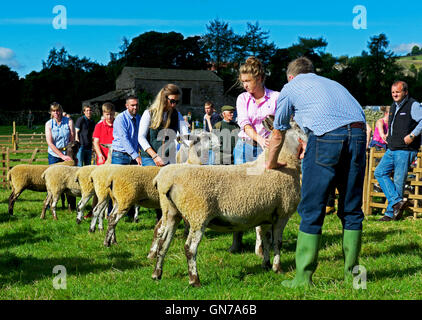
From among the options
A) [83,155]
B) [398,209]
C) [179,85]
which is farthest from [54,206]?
[179,85]

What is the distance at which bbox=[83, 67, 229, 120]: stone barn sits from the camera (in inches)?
2060

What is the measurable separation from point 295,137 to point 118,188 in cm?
300

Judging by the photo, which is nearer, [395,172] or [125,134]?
[125,134]

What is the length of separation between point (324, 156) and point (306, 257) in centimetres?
97

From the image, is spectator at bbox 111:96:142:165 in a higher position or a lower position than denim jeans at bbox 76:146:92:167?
higher

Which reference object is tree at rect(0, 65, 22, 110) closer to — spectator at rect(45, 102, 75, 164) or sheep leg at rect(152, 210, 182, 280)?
spectator at rect(45, 102, 75, 164)

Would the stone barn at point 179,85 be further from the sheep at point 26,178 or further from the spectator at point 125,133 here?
the spectator at point 125,133

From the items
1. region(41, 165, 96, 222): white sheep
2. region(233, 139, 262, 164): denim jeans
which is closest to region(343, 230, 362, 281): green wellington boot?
region(233, 139, 262, 164): denim jeans

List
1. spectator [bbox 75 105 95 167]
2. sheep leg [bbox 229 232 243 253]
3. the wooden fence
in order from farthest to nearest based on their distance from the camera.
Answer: spectator [bbox 75 105 95 167]
the wooden fence
sheep leg [bbox 229 232 243 253]

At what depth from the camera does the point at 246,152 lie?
231 inches

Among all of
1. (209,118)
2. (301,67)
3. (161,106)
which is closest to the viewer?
(301,67)

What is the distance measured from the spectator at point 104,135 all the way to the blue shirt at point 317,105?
5.81m

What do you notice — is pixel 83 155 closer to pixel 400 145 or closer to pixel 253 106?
pixel 253 106

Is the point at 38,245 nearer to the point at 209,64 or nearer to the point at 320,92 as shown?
the point at 320,92
